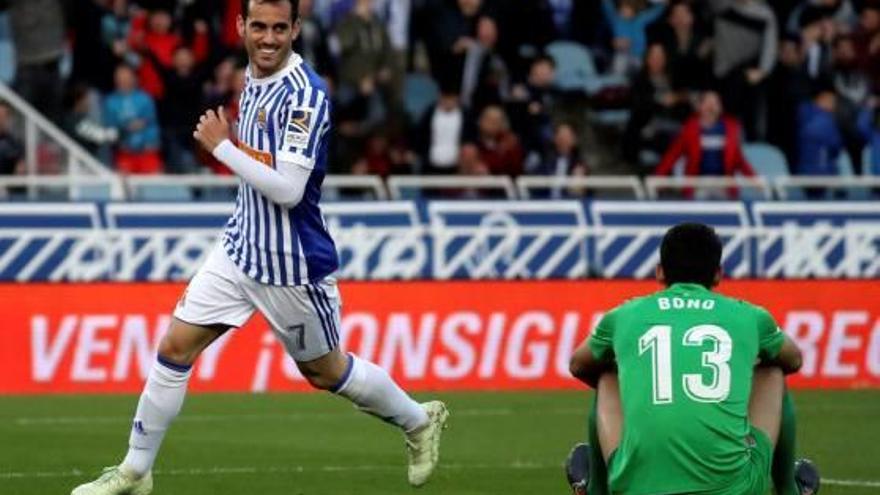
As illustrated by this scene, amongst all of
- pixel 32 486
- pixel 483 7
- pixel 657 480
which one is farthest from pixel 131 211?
pixel 657 480

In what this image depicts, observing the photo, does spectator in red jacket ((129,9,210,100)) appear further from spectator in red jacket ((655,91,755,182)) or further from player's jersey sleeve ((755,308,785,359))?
player's jersey sleeve ((755,308,785,359))

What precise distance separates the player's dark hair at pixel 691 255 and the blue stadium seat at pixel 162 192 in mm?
15247

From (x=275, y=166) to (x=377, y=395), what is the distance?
1348 mm

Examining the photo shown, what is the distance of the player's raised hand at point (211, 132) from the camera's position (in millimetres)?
11312

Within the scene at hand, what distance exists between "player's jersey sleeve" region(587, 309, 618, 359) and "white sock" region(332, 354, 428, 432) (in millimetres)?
2850

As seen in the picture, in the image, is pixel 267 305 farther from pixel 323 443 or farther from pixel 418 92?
pixel 418 92

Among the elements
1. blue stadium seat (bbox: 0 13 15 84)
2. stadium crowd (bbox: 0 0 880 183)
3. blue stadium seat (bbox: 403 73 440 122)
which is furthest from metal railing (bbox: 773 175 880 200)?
blue stadium seat (bbox: 0 13 15 84)

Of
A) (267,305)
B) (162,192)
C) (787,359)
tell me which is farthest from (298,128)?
(162,192)

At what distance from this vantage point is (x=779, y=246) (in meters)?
23.7

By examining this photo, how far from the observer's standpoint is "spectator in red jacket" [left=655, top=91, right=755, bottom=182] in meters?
25.4

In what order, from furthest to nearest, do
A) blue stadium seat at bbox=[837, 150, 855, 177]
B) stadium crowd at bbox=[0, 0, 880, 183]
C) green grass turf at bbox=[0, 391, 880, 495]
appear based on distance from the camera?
1. blue stadium seat at bbox=[837, 150, 855, 177]
2. stadium crowd at bbox=[0, 0, 880, 183]
3. green grass turf at bbox=[0, 391, 880, 495]

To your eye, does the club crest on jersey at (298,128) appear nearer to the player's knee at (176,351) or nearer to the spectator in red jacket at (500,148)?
the player's knee at (176,351)

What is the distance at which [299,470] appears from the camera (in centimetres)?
1397

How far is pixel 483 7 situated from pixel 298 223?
1466 centimetres
